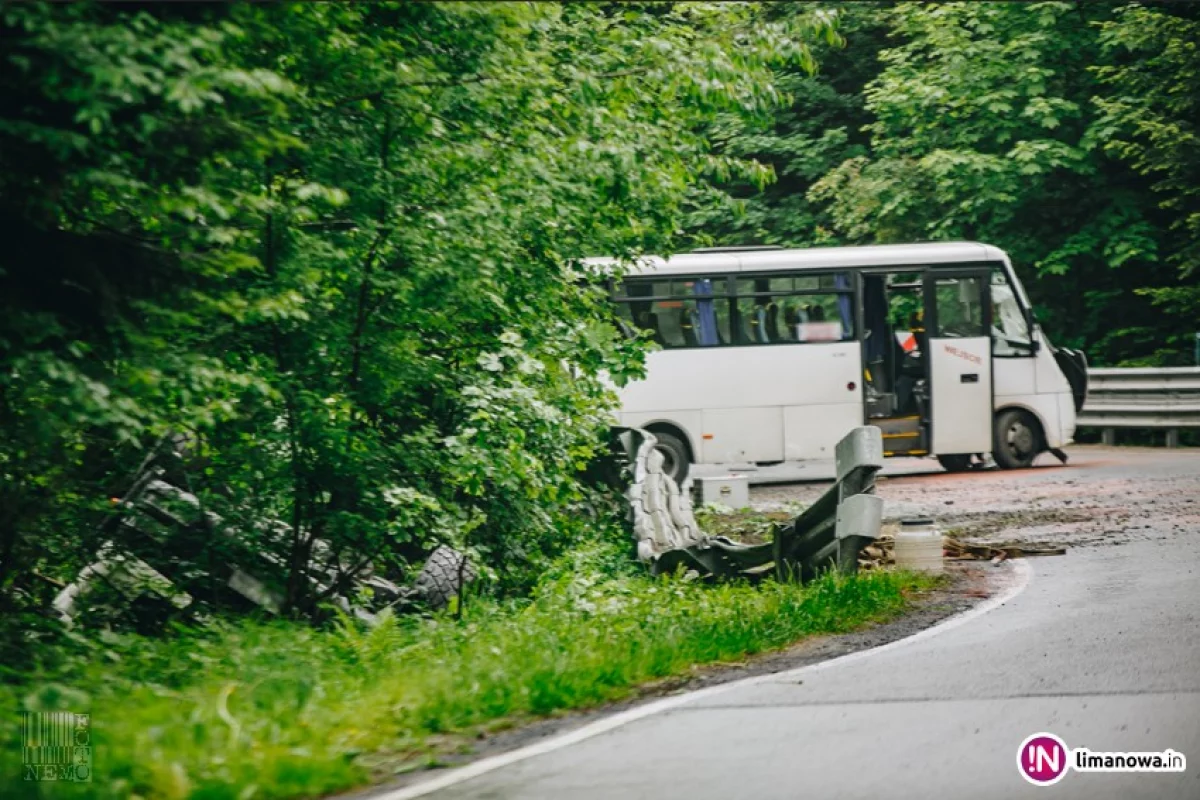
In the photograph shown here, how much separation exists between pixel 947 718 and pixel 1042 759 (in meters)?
0.83

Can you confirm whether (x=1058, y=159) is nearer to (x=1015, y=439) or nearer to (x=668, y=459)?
(x=1015, y=439)

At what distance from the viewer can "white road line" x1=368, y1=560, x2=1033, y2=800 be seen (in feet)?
19.9

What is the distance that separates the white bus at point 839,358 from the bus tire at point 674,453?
0.10 feet

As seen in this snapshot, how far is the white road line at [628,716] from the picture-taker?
19.9 feet

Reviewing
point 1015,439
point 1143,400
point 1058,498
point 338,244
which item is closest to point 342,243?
point 338,244

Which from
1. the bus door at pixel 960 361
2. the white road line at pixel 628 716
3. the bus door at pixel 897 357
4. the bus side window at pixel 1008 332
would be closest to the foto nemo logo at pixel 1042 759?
the white road line at pixel 628 716

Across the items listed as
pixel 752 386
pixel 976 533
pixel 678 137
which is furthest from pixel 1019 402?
pixel 678 137

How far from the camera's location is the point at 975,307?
74.5 ft

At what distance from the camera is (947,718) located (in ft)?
22.6

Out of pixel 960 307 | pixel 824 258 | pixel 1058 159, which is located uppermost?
pixel 1058 159

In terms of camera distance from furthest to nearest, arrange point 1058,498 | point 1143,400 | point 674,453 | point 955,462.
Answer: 1. point 1143,400
2. point 955,462
3. point 674,453
4. point 1058,498

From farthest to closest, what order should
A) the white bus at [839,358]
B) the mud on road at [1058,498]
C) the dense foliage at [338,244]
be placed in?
the white bus at [839,358] < the mud on road at [1058,498] < the dense foliage at [338,244]

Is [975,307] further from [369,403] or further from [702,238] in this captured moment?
[369,403]

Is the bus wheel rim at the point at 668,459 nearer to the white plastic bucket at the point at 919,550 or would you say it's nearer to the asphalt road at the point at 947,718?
the white plastic bucket at the point at 919,550
